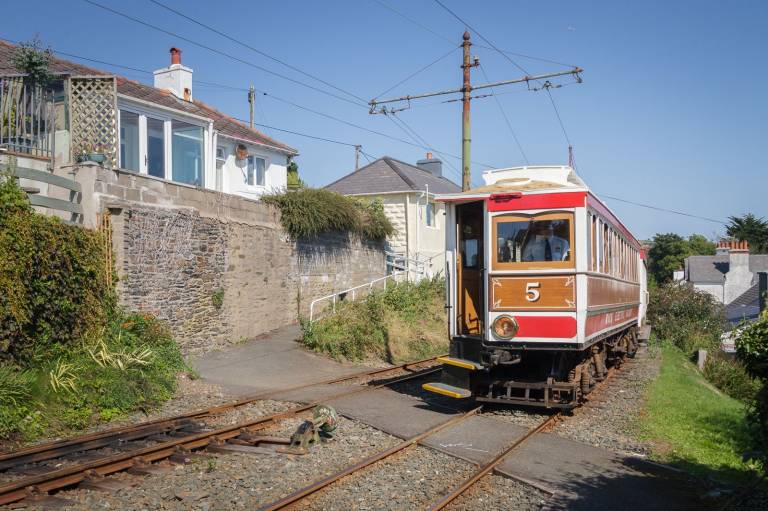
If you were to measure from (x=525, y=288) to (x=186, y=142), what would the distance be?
38.5ft

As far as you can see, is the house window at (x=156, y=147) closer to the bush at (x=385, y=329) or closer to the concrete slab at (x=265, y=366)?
the concrete slab at (x=265, y=366)

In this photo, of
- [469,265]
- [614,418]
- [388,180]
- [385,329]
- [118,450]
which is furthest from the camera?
[388,180]

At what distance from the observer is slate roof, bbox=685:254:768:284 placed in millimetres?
47969

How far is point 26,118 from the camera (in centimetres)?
1291

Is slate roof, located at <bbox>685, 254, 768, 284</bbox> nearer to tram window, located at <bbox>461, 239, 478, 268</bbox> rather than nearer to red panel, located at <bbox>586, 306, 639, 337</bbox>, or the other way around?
red panel, located at <bbox>586, 306, 639, 337</bbox>

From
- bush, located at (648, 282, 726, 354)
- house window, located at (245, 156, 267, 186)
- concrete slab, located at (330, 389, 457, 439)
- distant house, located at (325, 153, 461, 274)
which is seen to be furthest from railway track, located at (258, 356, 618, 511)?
distant house, located at (325, 153, 461, 274)

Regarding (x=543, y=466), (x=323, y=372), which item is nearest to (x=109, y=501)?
(x=543, y=466)

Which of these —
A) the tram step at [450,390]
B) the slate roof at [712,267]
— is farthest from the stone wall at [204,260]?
the slate roof at [712,267]

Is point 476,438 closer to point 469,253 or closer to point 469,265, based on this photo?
point 469,265

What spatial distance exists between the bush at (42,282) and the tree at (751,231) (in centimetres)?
6798

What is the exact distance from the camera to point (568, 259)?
9273 millimetres

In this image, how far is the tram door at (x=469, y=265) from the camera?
10.4m

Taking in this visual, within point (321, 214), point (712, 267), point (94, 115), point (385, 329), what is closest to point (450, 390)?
point (385, 329)

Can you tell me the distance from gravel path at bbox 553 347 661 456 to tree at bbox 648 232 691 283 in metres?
56.1
